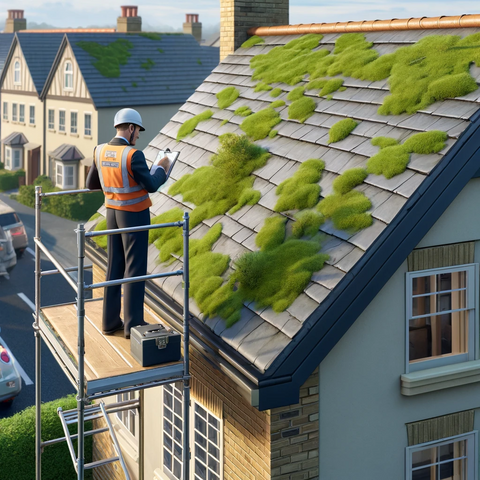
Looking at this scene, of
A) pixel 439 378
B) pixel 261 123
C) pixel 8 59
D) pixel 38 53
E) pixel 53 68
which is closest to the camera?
pixel 439 378

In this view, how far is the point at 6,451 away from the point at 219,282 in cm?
660

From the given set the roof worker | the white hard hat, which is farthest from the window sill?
the white hard hat

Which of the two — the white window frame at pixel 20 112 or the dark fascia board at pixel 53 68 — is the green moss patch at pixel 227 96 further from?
the white window frame at pixel 20 112

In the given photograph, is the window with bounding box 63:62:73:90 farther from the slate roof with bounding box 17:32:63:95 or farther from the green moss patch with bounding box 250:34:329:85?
the green moss patch with bounding box 250:34:329:85

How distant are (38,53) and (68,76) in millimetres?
6542

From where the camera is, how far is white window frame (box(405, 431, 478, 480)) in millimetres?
8352

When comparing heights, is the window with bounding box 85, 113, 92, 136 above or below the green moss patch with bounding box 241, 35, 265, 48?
above

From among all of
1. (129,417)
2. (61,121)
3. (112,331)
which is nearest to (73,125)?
(61,121)

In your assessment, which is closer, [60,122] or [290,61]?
[290,61]

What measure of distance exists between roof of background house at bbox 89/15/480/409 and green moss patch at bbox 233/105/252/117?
69.9 inches

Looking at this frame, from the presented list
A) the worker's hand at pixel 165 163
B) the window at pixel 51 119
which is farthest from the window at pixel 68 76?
the worker's hand at pixel 165 163

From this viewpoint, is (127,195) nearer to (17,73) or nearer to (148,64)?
(148,64)

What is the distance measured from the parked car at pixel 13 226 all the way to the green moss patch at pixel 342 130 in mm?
21788

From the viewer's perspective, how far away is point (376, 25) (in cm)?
1158
